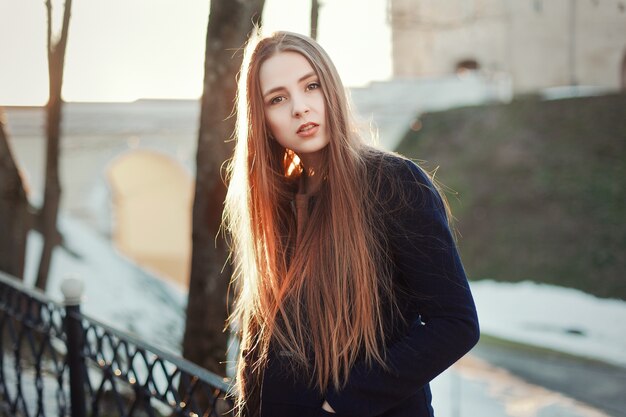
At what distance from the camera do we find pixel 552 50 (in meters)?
29.9

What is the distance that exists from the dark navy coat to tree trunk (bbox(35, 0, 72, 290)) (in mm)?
7107

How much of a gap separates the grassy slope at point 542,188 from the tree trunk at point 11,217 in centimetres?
970

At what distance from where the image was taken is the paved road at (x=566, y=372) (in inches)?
393

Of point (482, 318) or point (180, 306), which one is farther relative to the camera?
point (482, 318)

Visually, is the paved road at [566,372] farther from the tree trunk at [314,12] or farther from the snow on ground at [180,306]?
the tree trunk at [314,12]

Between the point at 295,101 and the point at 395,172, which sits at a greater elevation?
the point at 295,101

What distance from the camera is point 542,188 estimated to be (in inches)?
833

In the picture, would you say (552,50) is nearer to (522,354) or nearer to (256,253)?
(522,354)

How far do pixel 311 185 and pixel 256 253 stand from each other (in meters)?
0.22

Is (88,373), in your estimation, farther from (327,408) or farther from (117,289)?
(117,289)

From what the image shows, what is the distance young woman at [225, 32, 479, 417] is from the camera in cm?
161

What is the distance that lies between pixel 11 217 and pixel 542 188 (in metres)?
15.8

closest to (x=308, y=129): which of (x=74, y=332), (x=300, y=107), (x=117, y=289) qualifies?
(x=300, y=107)

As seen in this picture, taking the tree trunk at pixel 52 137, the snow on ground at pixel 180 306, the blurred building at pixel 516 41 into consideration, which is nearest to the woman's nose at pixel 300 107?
the tree trunk at pixel 52 137
